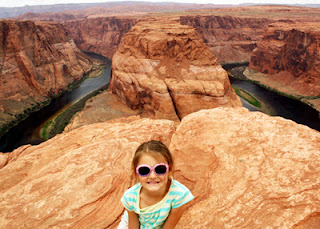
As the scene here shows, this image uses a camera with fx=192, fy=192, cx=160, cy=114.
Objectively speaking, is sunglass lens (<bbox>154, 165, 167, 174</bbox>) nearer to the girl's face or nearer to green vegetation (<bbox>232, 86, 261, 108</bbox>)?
the girl's face

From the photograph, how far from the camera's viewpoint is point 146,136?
1064 centimetres

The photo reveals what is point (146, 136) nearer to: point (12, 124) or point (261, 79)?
point (12, 124)

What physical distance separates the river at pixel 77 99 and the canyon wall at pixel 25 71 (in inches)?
115

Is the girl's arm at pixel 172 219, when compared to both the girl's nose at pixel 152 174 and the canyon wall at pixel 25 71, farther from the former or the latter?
the canyon wall at pixel 25 71

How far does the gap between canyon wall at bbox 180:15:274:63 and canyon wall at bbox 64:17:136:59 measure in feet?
116

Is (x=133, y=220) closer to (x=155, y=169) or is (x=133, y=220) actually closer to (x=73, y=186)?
(x=155, y=169)

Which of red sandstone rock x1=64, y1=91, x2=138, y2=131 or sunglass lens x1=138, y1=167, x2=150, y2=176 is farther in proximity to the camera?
red sandstone rock x1=64, y1=91, x2=138, y2=131

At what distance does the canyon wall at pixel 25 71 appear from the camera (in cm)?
4584

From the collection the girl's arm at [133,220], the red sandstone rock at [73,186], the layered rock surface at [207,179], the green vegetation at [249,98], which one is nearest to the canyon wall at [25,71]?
the red sandstone rock at [73,186]

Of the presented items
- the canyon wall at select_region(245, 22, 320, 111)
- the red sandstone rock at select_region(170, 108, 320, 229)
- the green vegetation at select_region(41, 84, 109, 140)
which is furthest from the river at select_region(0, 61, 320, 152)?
the red sandstone rock at select_region(170, 108, 320, 229)

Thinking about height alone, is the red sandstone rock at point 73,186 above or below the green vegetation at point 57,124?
above

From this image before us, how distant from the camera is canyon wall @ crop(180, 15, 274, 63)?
9125 cm

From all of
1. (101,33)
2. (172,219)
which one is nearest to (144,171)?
(172,219)

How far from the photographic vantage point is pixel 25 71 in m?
51.8
